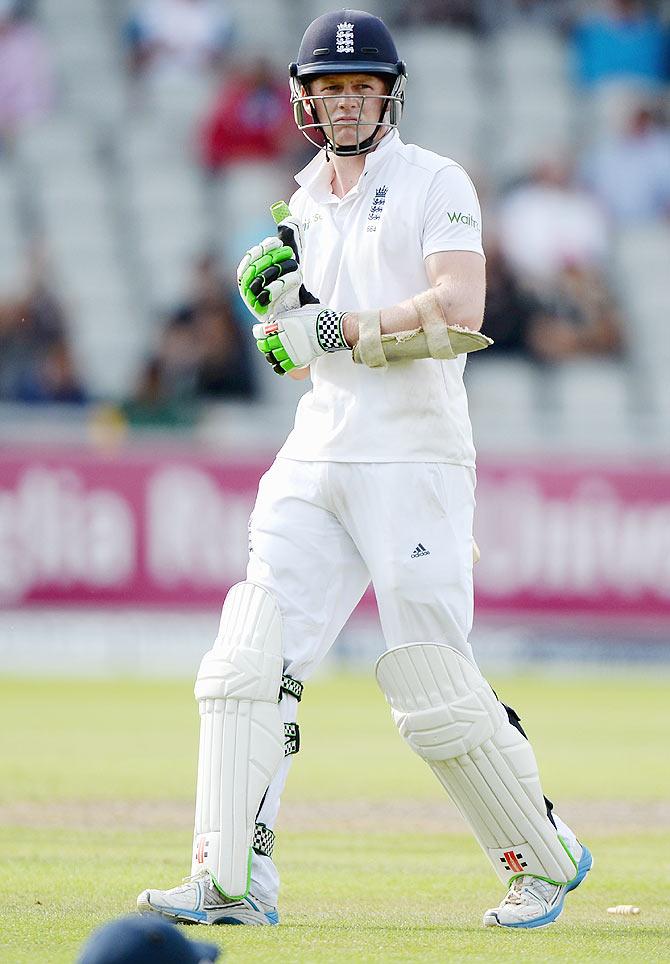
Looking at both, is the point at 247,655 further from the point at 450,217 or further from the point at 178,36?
the point at 178,36

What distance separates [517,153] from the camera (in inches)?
666


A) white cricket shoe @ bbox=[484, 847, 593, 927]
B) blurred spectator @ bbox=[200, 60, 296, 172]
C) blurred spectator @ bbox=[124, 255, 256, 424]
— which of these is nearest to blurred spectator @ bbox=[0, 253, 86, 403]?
blurred spectator @ bbox=[124, 255, 256, 424]

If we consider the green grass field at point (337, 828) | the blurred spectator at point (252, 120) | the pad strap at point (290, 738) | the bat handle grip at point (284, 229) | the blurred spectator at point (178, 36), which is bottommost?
the green grass field at point (337, 828)

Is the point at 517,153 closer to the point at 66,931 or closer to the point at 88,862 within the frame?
the point at 88,862

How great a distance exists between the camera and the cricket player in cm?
470

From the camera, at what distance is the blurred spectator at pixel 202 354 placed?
13758 millimetres

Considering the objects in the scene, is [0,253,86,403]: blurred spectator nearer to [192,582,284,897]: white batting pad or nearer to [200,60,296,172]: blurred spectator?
[200,60,296,172]: blurred spectator

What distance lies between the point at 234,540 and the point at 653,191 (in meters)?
5.47

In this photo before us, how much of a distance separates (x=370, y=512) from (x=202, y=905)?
3.39 feet

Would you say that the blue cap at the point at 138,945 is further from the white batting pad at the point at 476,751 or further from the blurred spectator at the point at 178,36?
the blurred spectator at the point at 178,36

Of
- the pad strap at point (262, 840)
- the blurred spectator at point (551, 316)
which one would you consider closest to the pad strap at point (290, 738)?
the pad strap at point (262, 840)

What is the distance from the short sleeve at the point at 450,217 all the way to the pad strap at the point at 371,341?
22 cm

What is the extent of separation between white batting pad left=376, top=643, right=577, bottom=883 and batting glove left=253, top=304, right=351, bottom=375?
76cm

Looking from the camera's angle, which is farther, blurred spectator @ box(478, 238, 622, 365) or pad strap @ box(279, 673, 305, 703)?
blurred spectator @ box(478, 238, 622, 365)
